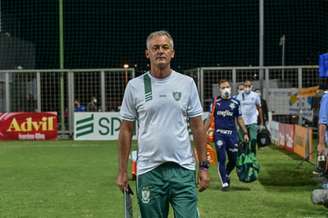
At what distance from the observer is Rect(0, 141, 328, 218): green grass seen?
8.96 meters

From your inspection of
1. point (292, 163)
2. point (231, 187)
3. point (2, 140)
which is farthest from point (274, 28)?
point (231, 187)

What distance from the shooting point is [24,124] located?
2433 cm

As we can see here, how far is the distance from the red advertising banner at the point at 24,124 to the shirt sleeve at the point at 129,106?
19.5 m

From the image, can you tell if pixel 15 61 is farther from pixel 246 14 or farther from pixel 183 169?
pixel 183 169

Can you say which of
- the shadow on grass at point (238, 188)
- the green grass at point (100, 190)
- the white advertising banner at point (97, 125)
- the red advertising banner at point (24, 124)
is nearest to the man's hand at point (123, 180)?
the green grass at point (100, 190)

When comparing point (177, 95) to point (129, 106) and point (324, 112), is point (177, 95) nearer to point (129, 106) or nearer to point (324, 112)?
point (129, 106)

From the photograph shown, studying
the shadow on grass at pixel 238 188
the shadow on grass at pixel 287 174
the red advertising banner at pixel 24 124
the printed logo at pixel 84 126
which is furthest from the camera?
the red advertising banner at pixel 24 124

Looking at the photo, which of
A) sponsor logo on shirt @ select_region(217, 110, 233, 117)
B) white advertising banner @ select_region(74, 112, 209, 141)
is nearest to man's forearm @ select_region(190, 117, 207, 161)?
sponsor logo on shirt @ select_region(217, 110, 233, 117)

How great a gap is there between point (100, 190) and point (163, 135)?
6.01 metres

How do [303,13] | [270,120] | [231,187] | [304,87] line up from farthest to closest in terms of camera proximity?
1. [303,13]
2. [304,87]
3. [270,120]
4. [231,187]

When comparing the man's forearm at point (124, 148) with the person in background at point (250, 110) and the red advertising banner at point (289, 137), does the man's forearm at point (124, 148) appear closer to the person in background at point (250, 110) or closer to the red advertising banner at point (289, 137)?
the person in background at point (250, 110)

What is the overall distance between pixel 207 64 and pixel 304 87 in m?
14.5

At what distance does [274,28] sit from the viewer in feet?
126

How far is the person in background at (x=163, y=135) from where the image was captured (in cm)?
514
